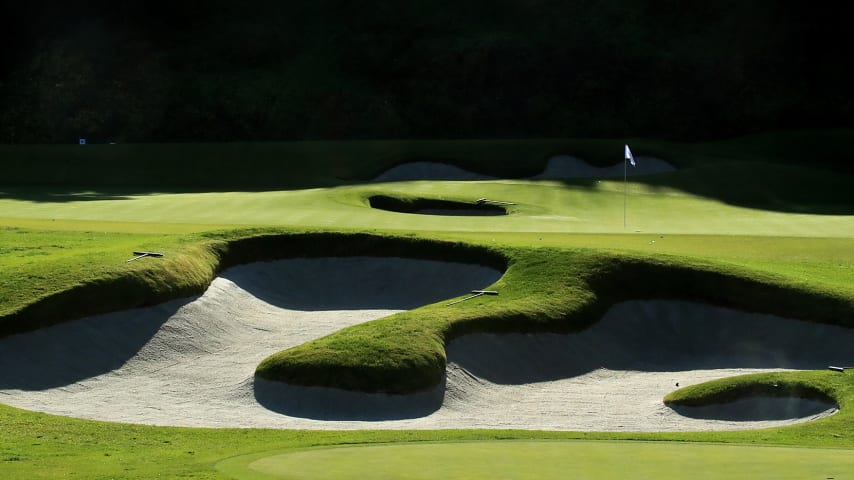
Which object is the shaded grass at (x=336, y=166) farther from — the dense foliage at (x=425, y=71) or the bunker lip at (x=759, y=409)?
the bunker lip at (x=759, y=409)

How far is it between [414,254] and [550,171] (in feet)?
121

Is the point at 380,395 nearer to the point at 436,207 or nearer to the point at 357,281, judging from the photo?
the point at 357,281

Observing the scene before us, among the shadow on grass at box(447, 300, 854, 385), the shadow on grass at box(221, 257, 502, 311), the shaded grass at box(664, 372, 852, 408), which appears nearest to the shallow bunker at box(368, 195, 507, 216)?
the shadow on grass at box(221, 257, 502, 311)

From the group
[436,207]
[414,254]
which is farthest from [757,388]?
[436,207]

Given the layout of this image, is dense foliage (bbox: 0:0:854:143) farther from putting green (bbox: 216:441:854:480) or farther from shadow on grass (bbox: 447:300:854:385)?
putting green (bbox: 216:441:854:480)

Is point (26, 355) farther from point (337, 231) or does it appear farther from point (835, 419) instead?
point (835, 419)

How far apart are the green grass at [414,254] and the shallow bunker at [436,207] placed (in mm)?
722

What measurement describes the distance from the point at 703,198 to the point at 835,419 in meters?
34.2

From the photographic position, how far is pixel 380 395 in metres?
18.8

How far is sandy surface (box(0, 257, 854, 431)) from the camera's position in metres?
18.6

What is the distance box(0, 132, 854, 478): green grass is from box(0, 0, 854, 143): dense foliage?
31.9m

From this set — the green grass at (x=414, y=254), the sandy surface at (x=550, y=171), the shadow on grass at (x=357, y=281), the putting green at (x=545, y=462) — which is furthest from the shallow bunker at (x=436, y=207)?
the putting green at (x=545, y=462)

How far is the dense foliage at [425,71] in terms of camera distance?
8362 centimetres

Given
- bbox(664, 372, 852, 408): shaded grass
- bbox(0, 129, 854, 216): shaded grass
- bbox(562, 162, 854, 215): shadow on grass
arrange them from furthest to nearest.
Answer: bbox(0, 129, 854, 216): shaded grass < bbox(562, 162, 854, 215): shadow on grass < bbox(664, 372, 852, 408): shaded grass
